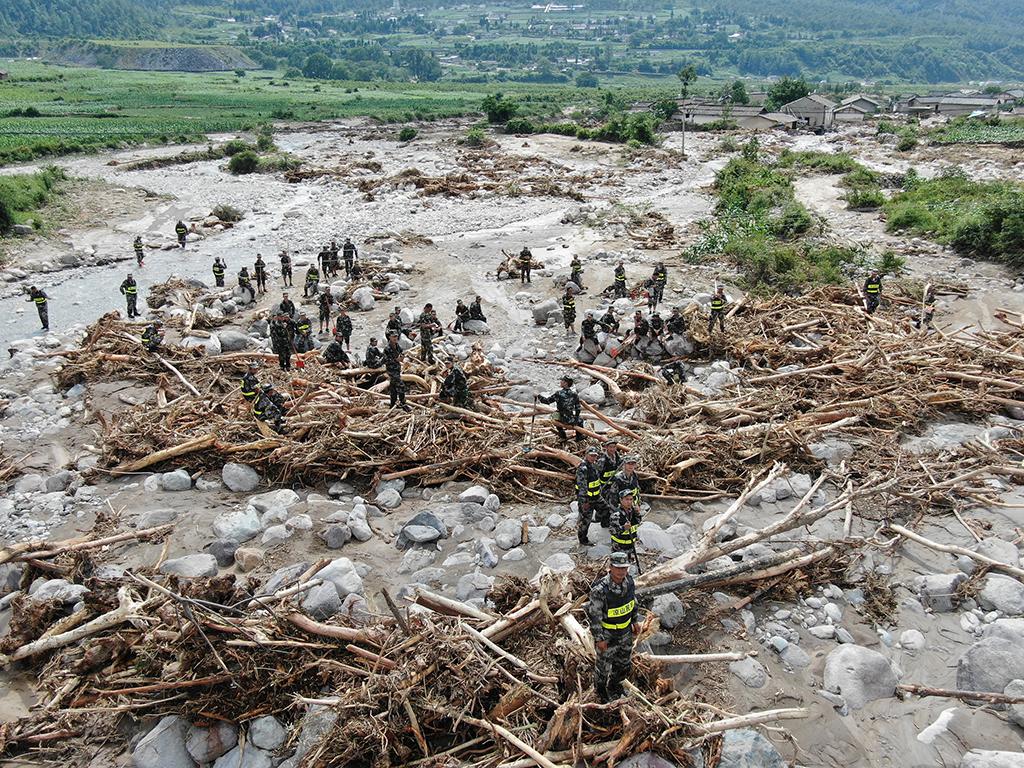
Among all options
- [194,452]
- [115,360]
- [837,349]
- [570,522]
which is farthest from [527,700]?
[115,360]

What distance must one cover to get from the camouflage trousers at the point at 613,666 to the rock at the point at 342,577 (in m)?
2.99

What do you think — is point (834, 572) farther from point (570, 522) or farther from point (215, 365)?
point (215, 365)

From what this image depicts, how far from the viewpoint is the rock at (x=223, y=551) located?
866cm

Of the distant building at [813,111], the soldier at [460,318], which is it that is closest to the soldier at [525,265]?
the soldier at [460,318]

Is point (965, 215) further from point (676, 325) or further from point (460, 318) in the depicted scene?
point (460, 318)

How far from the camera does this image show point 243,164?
40.8m

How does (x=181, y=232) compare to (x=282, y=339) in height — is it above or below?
above

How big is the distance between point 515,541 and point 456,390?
3.73 m

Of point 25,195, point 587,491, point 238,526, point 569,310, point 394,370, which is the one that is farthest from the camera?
point 25,195

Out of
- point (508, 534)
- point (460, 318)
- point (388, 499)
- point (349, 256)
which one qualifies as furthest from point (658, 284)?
point (508, 534)

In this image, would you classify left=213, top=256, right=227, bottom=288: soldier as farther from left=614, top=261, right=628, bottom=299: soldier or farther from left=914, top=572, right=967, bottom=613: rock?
left=914, top=572, right=967, bottom=613: rock

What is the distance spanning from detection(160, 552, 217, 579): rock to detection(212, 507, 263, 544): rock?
0.61 metres

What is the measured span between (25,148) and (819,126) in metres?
58.1

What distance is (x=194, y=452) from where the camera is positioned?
11.0 metres
